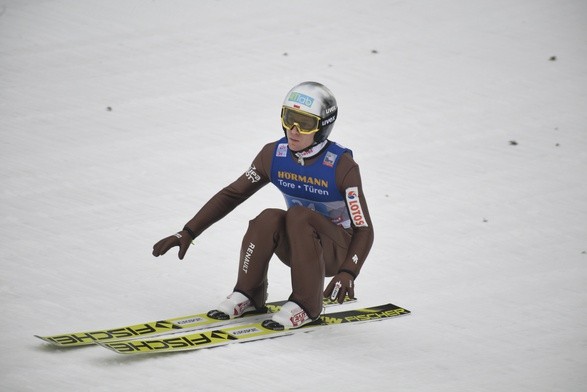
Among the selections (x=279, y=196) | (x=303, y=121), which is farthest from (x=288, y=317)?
(x=279, y=196)

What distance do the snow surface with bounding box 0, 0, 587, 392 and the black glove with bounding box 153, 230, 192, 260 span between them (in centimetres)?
49

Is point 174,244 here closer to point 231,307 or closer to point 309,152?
point 231,307

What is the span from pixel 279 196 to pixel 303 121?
2586mm

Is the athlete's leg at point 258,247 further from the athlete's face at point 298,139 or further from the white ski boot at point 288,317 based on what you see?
the athlete's face at point 298,139

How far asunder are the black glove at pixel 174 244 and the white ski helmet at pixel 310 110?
928 mm

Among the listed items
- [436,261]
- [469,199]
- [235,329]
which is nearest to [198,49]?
[469,199]

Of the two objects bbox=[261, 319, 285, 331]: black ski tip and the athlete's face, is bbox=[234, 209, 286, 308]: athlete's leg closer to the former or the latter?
bbox=[261, 319, 285, 331]: black ski tip

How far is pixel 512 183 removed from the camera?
9.42 metres

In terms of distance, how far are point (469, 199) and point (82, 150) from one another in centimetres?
338

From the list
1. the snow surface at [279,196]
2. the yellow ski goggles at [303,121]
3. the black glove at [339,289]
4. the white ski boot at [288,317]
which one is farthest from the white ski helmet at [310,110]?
the snow surface at [279,196]

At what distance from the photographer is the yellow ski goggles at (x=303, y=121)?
673cm

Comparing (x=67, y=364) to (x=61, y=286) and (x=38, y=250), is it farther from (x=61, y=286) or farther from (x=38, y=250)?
(x=38, y=250)

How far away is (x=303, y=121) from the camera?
6.74 m

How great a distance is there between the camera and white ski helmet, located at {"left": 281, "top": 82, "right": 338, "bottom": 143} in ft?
22.1
